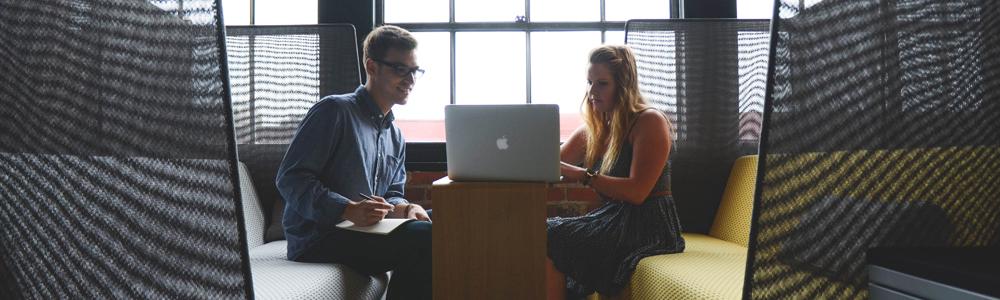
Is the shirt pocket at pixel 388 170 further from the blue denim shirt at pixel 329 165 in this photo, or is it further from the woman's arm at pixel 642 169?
the woman's arm at pixel 642 169

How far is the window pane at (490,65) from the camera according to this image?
2.93 metres

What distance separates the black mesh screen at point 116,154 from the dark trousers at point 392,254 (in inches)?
37.8

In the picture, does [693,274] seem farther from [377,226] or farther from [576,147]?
[576,147]

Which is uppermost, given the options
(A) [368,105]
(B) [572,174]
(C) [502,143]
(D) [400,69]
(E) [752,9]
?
(E) [752,9]

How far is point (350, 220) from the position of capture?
1.74 m

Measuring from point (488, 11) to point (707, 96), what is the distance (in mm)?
1034

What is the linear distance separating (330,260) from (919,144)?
1.43m

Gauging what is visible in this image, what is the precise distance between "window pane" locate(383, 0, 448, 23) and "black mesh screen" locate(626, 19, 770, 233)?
888 mm

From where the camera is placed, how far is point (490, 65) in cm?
294

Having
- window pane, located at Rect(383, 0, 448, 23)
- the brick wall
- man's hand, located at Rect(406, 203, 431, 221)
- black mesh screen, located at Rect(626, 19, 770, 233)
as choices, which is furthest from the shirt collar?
black mesh screen, located at Rect(626, 19, 770, 233)

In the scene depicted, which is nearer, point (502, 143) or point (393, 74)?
point (502, 143)

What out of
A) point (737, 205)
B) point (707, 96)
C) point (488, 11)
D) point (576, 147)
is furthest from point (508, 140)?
point (488, 11)

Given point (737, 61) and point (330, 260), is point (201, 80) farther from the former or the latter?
point (737, 61)

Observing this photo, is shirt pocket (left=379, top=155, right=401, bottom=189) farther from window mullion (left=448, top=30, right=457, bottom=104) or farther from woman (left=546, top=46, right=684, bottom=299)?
window mullion (left=448, top=30, right=457, bottom=104)
